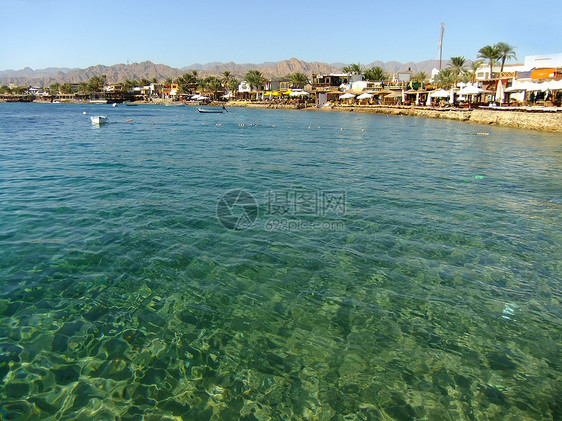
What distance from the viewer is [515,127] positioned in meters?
43.4

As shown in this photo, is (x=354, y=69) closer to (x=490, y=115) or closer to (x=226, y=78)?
(x=226, y=78)

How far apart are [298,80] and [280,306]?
432 feet

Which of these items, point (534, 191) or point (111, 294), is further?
point (534, 191)

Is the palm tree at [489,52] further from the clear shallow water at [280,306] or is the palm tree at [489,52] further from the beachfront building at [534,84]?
the clear shallow water at [280,306]

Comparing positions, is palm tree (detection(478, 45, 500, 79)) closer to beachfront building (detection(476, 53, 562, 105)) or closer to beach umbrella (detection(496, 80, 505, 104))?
beachfront building (detection(476, 53, 562, 105))

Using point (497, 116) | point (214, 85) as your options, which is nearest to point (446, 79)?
point (497, 116)

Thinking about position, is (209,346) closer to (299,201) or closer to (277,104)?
(299,201)

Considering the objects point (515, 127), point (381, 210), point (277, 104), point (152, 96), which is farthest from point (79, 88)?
point (381, 210)

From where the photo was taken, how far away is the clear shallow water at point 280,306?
448 centimetres

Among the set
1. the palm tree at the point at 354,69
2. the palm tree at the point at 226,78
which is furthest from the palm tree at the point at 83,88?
the palm tree at the point at 354,69

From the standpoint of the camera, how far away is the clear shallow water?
4484 millimetres

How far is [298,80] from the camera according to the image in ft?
422

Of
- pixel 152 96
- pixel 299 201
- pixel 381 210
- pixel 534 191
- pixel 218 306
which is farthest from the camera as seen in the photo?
pixel 152 96

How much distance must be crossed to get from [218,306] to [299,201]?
7.08 metres
